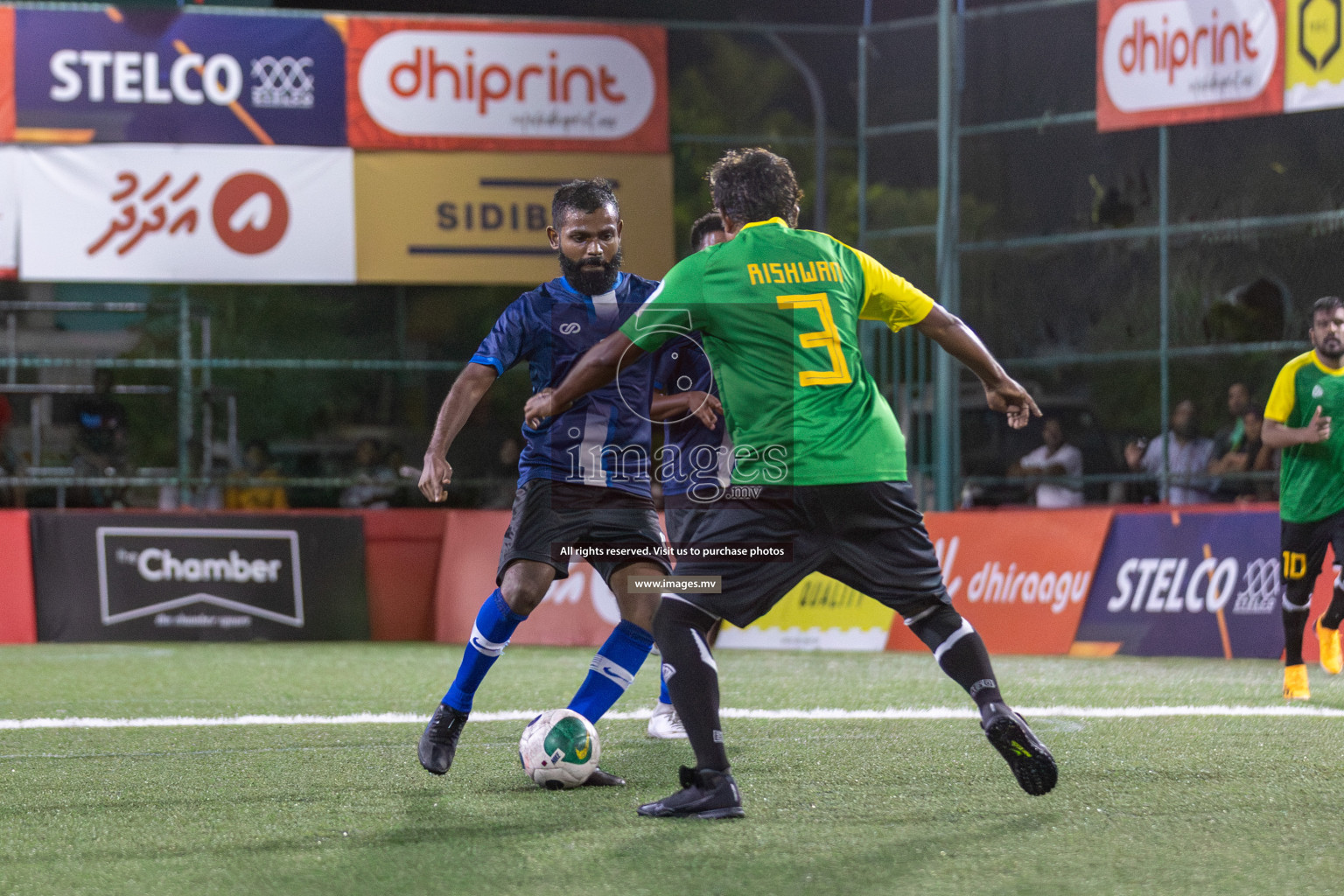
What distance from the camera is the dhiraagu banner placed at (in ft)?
46.6

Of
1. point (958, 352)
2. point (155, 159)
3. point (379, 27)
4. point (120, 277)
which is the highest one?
point (379, 27)

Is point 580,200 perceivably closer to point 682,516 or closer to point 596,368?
point 596,368

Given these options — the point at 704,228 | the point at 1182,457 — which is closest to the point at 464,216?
the point at 1182,457

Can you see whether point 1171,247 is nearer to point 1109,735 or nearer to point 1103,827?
point 1109,735

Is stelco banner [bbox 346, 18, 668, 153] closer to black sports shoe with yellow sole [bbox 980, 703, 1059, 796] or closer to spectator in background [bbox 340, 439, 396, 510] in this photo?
spectator in background [bbox 340, 439, 396, 510]

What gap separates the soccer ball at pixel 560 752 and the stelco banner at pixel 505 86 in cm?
1225

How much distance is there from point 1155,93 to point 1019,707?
30.4ft

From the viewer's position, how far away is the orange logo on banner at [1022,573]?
39.4 ft

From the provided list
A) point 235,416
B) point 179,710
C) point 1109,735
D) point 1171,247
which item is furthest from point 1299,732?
point 235,416

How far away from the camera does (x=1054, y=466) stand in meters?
15.3

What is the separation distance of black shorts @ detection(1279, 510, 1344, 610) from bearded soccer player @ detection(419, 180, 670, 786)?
182 inches

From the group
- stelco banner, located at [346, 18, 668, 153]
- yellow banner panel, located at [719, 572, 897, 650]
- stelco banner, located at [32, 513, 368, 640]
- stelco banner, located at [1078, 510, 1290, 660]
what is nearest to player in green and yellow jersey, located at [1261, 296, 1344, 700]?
stelco banner, located at [1078, 510, 1290, 660]

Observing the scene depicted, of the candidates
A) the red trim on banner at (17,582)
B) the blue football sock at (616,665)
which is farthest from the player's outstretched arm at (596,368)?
the red trim on banner at (17,582)

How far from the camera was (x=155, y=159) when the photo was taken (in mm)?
16219
